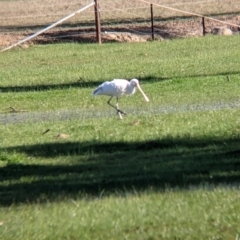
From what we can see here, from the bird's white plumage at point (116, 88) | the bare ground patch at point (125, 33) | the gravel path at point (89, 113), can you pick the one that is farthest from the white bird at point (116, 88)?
the bare ground patch at point (125, 33)

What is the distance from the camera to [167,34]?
36281mm

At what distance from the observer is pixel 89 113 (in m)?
18.3

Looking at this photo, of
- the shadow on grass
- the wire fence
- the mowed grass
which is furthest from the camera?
the wire fence

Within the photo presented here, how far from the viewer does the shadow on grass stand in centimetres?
958

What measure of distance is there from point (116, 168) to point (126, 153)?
1.27 m

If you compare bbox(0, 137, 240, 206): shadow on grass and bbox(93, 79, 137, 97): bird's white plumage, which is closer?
bbox(0, 137, 240, 206): shadow on grass

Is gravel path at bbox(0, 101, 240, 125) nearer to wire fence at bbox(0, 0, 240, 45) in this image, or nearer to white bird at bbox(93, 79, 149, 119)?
white bird at bbox(93, 79, 149, 119)

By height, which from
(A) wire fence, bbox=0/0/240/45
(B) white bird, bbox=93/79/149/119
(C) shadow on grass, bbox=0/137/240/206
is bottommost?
(A) wire fence, bbox=0/0/240/45

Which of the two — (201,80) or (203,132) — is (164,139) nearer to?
(203,132)

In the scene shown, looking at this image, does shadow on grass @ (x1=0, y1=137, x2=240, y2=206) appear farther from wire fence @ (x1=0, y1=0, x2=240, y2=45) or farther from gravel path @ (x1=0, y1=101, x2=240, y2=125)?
wire fence @ (x1=0, y1=0, x2=240, y2=45)

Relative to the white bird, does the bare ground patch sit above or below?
below

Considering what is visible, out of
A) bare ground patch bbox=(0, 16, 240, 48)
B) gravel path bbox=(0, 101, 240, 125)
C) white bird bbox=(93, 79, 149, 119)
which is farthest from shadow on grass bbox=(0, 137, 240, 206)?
bare ground patch bbox=(0, 16, 240, 48)

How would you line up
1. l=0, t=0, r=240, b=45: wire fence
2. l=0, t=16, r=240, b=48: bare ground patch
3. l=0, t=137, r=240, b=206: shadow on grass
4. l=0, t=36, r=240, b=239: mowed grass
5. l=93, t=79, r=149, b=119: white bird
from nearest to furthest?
l=0, t=36, r=240, b=239: mowed grass
l=0, t=137, r=240, b=206: shadow on grass
l=93, t=79, r=149, b=119: white bird
l=0, t=16, r=240, b=48: bare ground patch
l=0, t=0, r=240, b=45: wire fence

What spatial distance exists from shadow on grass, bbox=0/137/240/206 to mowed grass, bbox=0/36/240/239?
14 mm
